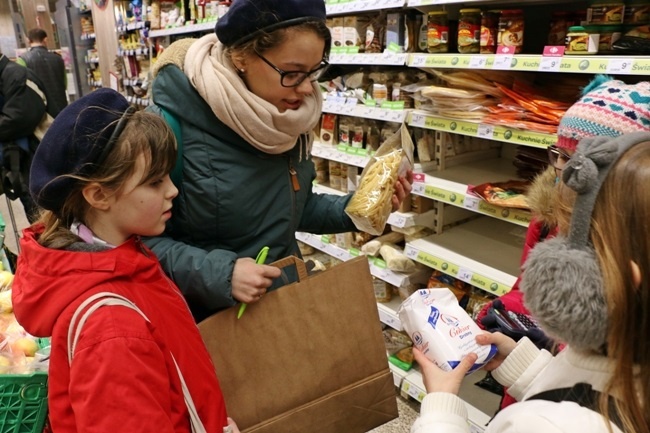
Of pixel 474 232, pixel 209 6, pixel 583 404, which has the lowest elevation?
pixel 474 232

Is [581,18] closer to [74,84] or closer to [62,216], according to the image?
[62,216]

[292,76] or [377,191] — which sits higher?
[292,76]

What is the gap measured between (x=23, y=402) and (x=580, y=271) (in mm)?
1050

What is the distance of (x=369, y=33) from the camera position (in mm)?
2420

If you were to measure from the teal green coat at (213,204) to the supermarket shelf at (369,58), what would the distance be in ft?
3.44

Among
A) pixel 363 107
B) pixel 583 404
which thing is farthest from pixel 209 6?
pixel 583 404

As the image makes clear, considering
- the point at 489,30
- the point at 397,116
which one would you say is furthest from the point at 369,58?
the point at 489,30

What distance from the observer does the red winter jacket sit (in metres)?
0.79

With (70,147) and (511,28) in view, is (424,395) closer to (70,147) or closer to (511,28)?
(511,28)

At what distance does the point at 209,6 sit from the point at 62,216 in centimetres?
285

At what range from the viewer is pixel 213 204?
121 centimetres

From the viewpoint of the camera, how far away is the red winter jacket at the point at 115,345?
2.59 feet

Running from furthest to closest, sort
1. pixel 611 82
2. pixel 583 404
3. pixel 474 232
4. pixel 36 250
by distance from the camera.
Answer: pixel 474 232, pixel 611 82, pixel 36 250, pixel 583 404

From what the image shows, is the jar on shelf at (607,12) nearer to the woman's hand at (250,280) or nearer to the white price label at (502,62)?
the white price label at (502,62)
